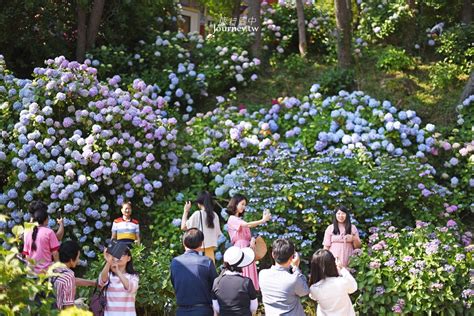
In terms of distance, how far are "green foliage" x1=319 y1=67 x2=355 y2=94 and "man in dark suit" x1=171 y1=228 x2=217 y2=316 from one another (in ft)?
20.2

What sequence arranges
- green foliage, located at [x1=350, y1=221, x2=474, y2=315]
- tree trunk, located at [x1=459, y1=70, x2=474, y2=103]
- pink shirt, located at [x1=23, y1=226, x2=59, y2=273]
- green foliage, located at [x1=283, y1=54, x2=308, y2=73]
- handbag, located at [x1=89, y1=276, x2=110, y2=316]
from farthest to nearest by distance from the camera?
green foliage, located at [x1=283, y1=54, x2=308, y2=73] → tree trunk, located at [x1=459, y1=70, x2=474, y2=103] → green foliage, located at [x1=350, y1=221, x2=474, y2=315] → pink shirt, located at [x1=23, y1=226, x2=59, y2=273] → handbag, located at [x1=89, y1=276, x2=110, y2=316]

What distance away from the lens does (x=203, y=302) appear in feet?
16.8

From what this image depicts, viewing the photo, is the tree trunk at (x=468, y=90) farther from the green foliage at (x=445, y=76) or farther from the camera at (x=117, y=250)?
the camera at (x=117, y=250)

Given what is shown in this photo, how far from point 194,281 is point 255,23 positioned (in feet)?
25.5

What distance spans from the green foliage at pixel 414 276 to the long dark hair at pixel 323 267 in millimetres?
1725

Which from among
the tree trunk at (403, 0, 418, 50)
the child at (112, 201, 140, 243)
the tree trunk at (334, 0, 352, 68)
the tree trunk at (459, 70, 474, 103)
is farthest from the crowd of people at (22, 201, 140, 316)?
the tree trunk at (403, 0, 418, 50)

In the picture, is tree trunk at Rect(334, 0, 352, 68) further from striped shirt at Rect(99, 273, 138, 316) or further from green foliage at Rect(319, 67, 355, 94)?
striped shirt at Rect(99, 273, 138, 316)

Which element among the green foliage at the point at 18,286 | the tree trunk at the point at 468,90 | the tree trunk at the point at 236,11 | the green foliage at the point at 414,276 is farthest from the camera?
the tree trunk at the point at 236,11

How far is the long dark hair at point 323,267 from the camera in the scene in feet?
16.7

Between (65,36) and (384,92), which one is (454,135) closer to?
(384,92)

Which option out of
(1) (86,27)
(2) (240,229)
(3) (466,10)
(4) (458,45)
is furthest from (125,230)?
(3) (466,10)

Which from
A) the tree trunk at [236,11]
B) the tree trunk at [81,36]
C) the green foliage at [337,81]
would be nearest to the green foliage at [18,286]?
the green foliage at [337,81]

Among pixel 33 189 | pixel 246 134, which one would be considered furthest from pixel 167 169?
pixel 33 189

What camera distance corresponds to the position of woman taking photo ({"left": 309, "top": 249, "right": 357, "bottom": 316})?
507cm
